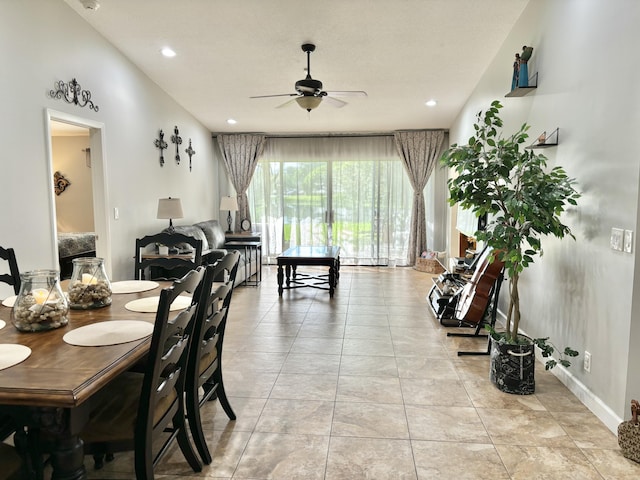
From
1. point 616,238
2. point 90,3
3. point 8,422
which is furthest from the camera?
point 90,3

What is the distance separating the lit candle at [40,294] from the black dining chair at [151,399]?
0.43 metres

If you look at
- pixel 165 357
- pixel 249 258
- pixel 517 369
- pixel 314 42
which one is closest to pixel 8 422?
pixel 165 357

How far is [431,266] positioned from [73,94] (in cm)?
582

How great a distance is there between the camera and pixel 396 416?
2402 mm

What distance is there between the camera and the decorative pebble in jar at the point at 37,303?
157cm

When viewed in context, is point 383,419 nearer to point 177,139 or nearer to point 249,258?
point 249,258

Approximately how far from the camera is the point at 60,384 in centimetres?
118

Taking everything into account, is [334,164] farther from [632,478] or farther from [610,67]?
[632,478]

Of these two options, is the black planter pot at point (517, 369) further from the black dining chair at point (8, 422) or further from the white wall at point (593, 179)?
the black dining chair at point (8, 422)

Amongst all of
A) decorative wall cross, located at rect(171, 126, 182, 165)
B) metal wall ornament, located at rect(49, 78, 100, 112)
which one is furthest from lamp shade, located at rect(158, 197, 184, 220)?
decorative wall cross, located at rect(171, 126, 182, 165)

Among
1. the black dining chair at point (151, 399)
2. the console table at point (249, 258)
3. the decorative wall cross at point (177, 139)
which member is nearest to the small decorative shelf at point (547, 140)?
the black dining chair at point (151, 399)

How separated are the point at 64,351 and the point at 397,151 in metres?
7.18

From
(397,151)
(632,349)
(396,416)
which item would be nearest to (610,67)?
(632,349)

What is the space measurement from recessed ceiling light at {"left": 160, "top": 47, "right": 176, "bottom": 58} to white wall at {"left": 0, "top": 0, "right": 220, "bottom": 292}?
0.54ft
